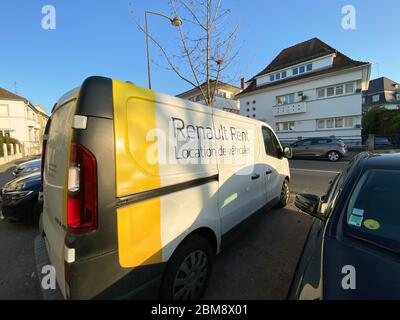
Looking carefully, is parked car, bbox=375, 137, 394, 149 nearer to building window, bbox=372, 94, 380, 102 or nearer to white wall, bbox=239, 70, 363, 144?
white wall, bbox=239, 70, 363, 144

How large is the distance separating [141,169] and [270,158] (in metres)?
2.98

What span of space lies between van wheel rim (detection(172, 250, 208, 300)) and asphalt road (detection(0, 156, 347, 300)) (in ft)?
0.85

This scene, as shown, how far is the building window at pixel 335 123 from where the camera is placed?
64.3 feet

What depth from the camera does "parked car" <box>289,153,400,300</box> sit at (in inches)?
46.0

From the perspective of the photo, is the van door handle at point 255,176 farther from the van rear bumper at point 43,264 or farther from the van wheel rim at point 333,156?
the van wheel rim at point 333,156

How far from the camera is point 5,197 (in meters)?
3.89

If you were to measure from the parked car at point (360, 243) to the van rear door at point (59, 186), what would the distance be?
168cm

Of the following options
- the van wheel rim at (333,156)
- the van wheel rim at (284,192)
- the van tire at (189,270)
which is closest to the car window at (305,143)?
the van wheel rim at (333,156)

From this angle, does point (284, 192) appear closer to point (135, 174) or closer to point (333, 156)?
point (135, 174)

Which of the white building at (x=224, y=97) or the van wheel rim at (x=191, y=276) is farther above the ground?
the white building at (x=224, y=97)

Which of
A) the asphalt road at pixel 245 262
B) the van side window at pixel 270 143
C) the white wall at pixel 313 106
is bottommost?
the asphalt road at pixel 245 262

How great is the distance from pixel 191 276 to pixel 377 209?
5.60 ft

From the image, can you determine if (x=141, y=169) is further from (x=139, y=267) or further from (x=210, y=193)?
(x=210, y=193)

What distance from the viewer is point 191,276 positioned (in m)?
2.12
